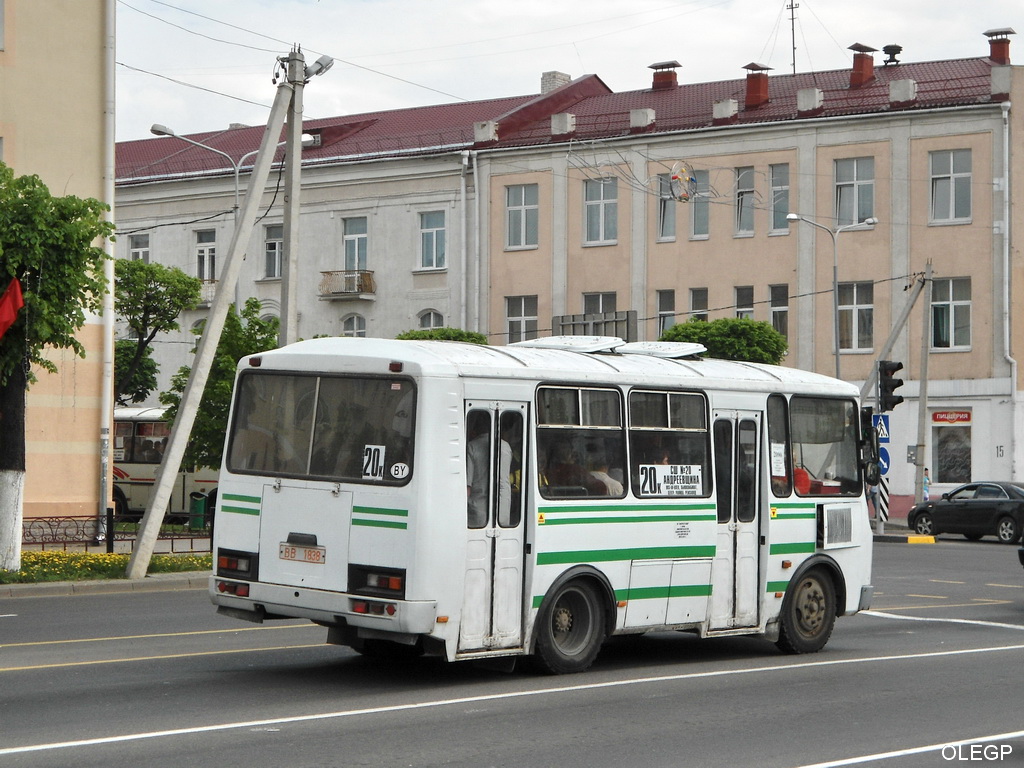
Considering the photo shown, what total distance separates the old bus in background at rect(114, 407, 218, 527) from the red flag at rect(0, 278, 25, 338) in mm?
16531

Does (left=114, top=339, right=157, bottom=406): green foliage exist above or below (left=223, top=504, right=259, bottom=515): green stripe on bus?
above

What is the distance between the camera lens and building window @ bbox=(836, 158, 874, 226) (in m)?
48.4

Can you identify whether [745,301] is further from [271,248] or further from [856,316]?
[271,248]

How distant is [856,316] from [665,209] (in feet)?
A: 25.0

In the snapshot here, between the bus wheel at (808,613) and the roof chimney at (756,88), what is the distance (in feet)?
128

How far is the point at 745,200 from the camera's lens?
50.5m

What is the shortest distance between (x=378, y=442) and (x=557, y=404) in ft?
5.38

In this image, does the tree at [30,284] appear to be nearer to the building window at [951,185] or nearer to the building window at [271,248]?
the building window at [951,185]

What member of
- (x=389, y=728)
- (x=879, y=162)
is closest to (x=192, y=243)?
(x=879, y=162)

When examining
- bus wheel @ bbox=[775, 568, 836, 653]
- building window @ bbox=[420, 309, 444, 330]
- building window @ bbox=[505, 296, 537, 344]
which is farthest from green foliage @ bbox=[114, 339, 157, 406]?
bus wheel @ bbox=[775, 568, 836, 653]

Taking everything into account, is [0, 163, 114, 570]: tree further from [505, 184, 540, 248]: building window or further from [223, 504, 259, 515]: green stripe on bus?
[505, 184, 540, 248]: building window

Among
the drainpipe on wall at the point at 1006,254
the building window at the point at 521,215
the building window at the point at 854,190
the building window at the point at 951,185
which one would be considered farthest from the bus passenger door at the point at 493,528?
the building window at the point at 521,215

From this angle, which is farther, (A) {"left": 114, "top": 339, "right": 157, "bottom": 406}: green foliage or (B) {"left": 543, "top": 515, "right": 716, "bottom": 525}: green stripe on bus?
(A) {"left": 114, "top": 339, "right": 157, "bottom": 406}: green foliage

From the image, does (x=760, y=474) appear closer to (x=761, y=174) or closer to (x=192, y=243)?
(x=761, y=174)
